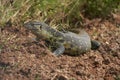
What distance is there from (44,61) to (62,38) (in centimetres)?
116

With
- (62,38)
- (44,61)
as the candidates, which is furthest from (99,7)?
(44,61)

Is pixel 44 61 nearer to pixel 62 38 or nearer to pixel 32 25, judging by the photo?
pixel 32 25

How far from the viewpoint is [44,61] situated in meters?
7.23

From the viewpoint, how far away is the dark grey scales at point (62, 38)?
800 centimetres

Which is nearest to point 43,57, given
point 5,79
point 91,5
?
point 5,79

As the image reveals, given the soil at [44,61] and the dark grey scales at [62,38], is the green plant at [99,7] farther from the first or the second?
the dark grey scales at [62,38]

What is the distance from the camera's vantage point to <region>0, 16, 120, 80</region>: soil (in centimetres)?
673

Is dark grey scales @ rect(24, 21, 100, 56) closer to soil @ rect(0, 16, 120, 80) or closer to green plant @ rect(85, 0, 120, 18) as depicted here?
soil @ rect(0, 16, 120, 80)

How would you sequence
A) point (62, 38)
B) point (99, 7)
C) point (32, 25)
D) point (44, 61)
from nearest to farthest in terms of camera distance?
point (44, 61) → point (32, 25) → point (62, 38) → point (99, 7)

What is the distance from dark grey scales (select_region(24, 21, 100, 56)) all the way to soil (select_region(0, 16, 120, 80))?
4.5 inches

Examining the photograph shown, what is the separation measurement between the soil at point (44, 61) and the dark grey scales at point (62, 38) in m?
0.11

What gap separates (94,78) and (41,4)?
2.14m

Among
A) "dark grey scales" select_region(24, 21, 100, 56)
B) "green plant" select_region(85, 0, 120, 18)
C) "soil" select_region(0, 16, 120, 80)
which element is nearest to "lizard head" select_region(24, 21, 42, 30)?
"dark grey scales" select_region(24, 21, 100, 56)

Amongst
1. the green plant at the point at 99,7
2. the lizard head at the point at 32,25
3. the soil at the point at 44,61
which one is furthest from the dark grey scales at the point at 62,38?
the green plant at the point at 99,7
